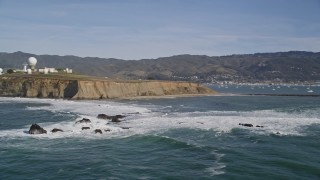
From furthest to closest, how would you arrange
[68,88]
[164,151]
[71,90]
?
[68,88] < [71,90] < [164,151]

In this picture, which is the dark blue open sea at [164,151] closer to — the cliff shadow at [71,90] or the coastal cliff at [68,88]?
the cliff shadow at [71,90]

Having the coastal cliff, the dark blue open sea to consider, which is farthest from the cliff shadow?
the dark blue open sea

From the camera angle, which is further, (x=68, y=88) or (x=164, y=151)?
(x=68, y=88)

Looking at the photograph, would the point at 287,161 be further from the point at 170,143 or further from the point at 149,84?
the point at 149,84

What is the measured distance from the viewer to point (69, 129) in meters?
42.5

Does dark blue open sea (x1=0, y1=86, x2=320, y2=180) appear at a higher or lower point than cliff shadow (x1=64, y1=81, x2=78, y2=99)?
lower

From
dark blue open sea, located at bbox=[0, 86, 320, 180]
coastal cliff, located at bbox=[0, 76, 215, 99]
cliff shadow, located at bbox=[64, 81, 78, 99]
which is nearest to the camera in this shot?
dark blue open sea, located at bbox=[0, 86, 320, 180]

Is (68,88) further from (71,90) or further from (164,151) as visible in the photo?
(164,151)

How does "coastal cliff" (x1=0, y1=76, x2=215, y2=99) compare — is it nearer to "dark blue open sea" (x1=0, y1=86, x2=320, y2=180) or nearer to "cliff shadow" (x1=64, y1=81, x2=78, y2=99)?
"cliff shadow" (x1=64, y1=81, x2=78, y2=99)

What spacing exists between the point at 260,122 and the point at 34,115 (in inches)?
1164

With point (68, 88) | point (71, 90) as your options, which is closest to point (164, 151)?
point (71, 90)

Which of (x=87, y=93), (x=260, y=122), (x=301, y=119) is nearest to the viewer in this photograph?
(x=260, y=122)

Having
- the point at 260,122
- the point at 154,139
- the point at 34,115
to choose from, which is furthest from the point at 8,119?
the point at 260,122

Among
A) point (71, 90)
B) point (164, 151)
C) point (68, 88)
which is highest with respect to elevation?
point (68, 88)
